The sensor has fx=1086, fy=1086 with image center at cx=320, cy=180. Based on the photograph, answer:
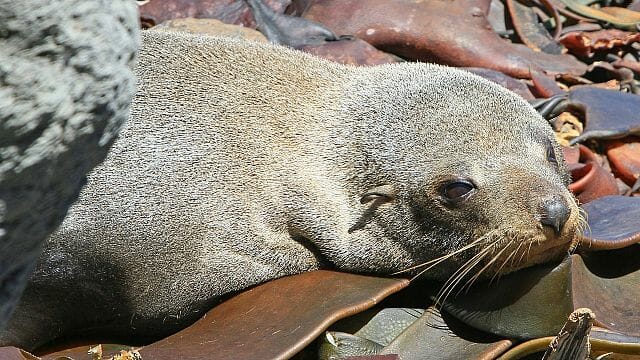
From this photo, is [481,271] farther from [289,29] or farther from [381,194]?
[289,29]

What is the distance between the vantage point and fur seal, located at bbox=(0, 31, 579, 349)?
11.9 ft

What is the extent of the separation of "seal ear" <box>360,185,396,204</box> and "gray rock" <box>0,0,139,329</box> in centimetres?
213

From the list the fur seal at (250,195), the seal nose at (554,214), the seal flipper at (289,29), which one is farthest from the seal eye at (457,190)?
the seal flipper at (289,29)

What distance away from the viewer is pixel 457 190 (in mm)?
3529

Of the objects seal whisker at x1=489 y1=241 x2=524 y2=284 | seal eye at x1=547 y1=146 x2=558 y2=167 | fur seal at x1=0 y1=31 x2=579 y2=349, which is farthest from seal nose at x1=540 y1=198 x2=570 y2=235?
seal eye at x1=547 y1=146 x2=558 y2=167

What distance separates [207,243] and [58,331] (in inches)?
24.2

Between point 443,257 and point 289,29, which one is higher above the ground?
point 443,257

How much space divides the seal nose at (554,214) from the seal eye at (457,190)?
0.94 feet

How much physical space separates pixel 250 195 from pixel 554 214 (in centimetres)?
104

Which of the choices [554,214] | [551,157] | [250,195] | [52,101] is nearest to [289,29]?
[250,195]

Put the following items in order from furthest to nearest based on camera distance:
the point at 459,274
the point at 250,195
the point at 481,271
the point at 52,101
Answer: the point at 250,195 → the point at 459,274 → the point at 481,271 → the point at 52,101

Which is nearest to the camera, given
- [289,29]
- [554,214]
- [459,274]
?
[554,214]

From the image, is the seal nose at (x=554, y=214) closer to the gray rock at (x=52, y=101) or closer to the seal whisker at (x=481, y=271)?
the seal whisker at (x=481, y=271)

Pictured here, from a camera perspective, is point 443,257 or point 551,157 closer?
point 443,257
